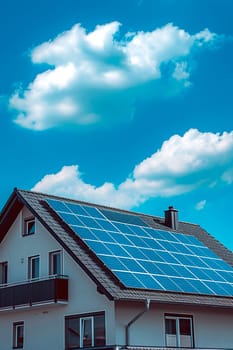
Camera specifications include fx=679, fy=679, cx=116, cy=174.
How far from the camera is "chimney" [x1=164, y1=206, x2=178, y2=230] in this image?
96.6ft

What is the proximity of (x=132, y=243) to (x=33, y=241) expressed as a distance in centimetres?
373

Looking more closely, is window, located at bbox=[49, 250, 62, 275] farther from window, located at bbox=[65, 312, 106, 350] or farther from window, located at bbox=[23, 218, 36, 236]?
window, located at bbox=[65, 312, 106, 350]

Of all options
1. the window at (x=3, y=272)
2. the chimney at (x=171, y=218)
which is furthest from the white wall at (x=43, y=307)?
the chimney at (x=171, y=218)

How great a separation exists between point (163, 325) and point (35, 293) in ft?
14.8

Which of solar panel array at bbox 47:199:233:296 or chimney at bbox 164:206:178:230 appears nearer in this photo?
solar panel array at bbox 47:199:233:296

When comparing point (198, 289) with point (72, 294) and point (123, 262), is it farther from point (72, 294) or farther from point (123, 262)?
point (72, 294)

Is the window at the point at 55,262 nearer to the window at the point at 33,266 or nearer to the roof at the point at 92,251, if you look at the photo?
the window at the point at 33,266

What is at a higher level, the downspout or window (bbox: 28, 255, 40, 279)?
window (bbox: 28, 255, 40, 279)

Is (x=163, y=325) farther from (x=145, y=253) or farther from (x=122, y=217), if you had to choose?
(x=122, y=217)

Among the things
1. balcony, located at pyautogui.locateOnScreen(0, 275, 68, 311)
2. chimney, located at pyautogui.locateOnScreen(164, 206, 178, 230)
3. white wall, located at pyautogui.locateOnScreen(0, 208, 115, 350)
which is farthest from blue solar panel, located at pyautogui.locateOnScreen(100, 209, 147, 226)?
balcony, located at pyautogui.locateOnScreen(0, 275, 68, 311)

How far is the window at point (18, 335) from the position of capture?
24625mm

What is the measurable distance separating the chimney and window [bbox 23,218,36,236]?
6474 mm

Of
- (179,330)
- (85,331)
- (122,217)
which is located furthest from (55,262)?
(179,330)

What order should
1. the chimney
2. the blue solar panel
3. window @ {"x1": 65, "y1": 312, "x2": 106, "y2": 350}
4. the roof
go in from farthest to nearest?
1. the chimney
2. the blue solar panel
3. window @ {"x1": 65, "y1": 312, "x2": 106, "y2": 350}
4. the roof
